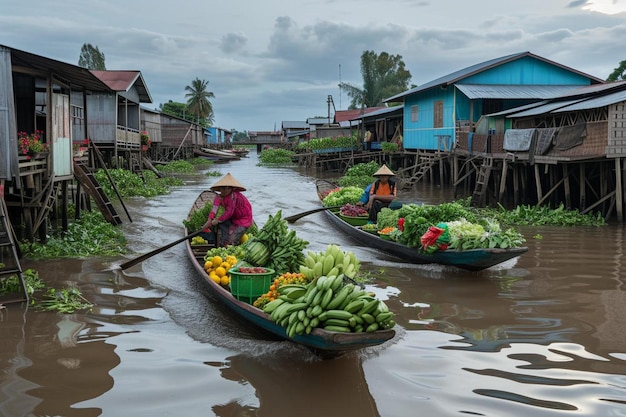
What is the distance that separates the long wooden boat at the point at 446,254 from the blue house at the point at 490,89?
477 inches

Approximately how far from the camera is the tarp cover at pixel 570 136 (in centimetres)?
1410

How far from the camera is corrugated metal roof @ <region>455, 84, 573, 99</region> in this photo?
21484 millimetres

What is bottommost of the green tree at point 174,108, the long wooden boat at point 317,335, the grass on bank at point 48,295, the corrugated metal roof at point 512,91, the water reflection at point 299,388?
the water reflection at point 299,388

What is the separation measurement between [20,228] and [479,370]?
8807mm

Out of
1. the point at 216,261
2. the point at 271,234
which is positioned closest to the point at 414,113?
the point at 216,261

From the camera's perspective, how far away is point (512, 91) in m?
22.6

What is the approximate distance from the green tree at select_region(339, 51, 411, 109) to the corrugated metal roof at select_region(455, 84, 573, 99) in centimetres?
3448

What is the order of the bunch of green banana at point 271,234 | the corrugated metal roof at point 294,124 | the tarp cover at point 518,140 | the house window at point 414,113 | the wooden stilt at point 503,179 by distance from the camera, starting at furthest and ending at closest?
the corrugated metal roof at point 294,124, the house window at point 414,113, the wooden stilt at point 503,179, the tarp cover at point 518,140, the bunch of green banana at point 271,234

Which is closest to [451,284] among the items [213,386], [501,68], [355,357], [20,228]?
[355,357]

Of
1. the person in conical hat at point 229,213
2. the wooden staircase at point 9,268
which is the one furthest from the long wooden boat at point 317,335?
the wooden staircase at point 9,268

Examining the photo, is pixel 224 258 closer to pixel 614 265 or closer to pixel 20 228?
pixel 20 228

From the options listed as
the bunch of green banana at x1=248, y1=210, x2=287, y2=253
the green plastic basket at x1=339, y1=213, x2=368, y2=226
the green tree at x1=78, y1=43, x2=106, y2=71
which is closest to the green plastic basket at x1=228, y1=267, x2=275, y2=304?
the bunch of green banana at x1=248, y1=210, x2=287, y2=253

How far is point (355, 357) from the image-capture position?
18.4 feet

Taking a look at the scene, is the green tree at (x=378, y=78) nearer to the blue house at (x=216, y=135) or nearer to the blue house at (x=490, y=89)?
the blue house at (x=216, y=135)
